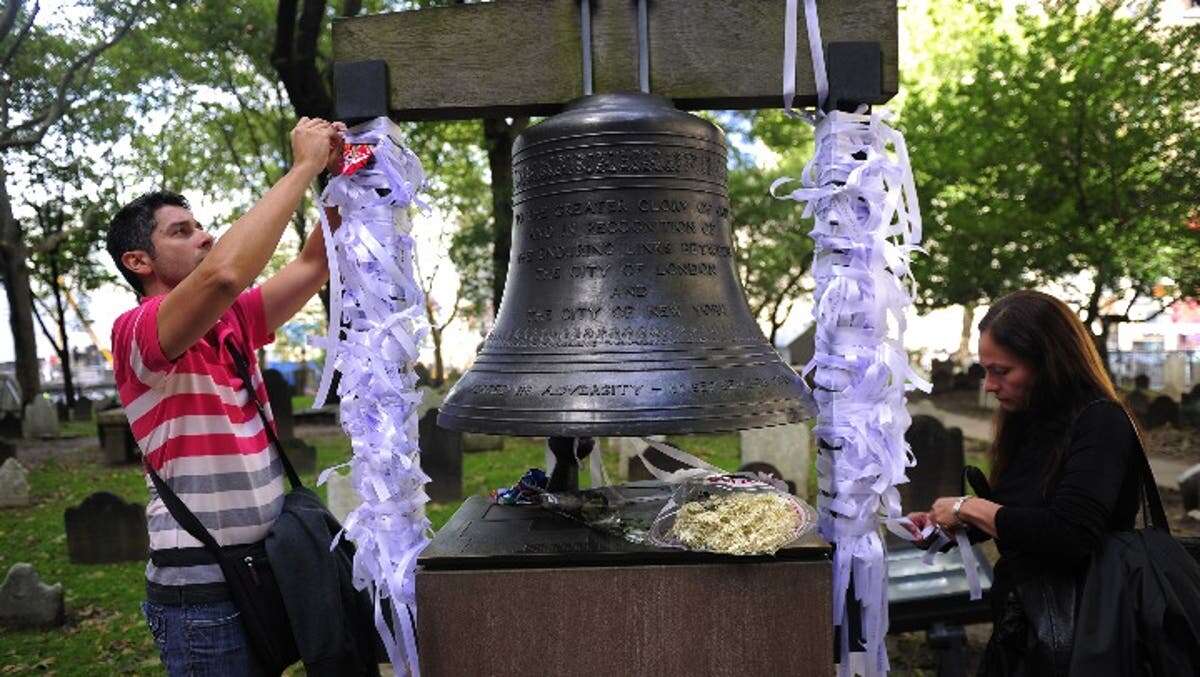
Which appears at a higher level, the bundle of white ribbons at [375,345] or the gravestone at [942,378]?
the bundle of white ribbons at [375,345]

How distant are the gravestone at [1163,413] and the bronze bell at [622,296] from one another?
12319mm

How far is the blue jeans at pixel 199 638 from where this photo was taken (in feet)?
7.56

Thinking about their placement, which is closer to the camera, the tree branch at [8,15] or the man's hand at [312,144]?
the man's hand at [312,144]

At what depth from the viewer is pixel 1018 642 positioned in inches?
94.3

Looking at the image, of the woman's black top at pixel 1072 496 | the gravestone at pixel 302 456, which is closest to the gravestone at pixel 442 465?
the gravestone at pixel 302 456

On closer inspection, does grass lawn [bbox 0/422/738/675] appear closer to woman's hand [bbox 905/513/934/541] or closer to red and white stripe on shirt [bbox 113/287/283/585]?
red and white stripe on shirt [bbox 113/287/283/585]

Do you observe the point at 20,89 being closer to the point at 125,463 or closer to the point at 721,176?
the point at 125,463

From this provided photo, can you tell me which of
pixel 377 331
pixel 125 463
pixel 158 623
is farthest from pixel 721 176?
pixel 125 463

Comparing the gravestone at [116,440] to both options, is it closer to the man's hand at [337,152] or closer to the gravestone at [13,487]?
the gravestone at [13,487]

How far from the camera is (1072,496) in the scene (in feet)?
7.43

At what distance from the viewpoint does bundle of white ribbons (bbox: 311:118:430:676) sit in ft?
8.57

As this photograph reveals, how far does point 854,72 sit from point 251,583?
7.16 ft

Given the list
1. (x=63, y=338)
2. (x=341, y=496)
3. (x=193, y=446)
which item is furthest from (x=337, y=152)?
(x=63, y=338)

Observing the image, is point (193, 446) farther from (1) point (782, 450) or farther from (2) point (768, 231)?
(2) point (768, 231)
